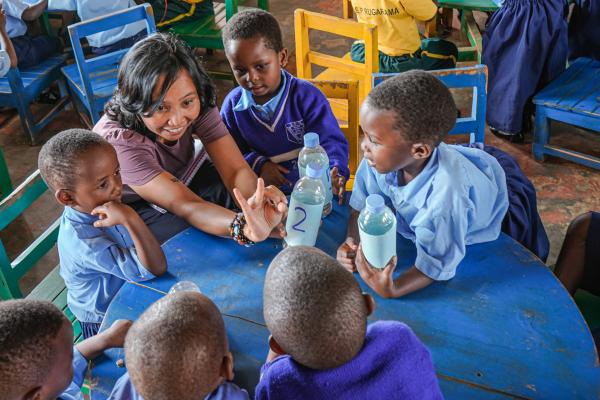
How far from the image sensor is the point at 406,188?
1871 mm

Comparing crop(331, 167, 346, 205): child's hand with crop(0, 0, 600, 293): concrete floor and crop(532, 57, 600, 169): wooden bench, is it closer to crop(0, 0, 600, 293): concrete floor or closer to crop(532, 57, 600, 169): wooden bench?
crop(0, 0, 600, 293): concrete floor

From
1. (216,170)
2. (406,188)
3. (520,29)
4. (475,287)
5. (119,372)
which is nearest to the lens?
(119,372)

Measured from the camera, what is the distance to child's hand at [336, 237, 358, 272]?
6.02 ft

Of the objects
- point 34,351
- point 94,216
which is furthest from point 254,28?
point 34,351

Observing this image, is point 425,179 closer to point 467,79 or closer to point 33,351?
point 467,79

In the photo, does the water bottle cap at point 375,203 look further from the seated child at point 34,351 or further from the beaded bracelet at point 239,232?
the seated child at point 34,351

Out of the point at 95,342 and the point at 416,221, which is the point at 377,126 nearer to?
the point at 416,221

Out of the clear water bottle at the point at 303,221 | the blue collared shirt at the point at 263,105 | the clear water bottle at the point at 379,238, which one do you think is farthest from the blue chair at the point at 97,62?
the clear water bottle at the point at 379,238

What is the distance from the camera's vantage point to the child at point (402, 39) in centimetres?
365

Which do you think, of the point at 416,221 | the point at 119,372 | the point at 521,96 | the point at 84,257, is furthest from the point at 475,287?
the point at 521,96

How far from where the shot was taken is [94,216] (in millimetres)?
1966

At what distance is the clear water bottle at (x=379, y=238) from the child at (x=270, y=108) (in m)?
0.44

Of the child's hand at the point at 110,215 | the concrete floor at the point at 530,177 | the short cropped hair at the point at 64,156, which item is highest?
the short cropped hair at the point at 64,156

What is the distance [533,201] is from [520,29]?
190cm
